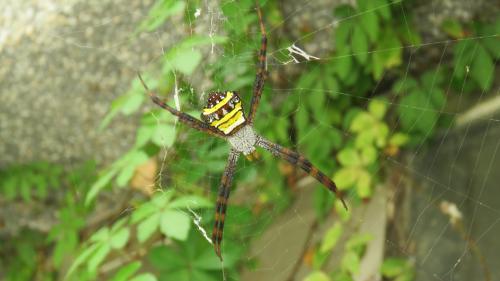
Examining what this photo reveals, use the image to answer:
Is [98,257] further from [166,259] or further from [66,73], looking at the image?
[66,73]

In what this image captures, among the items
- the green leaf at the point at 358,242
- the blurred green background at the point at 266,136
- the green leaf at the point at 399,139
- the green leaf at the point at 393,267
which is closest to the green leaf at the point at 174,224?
the blurred green background at the point at 266,136

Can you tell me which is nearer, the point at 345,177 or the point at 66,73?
the point at 345,177

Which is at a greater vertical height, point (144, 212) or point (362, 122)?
point (144, 212)

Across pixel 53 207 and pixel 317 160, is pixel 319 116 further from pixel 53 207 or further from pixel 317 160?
pixel 53 207

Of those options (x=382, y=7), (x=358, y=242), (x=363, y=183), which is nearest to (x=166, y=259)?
(x=358, y=242)

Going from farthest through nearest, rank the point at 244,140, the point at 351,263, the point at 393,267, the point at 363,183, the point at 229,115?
1. the point at 363,183
2. the point at 393,267
3. the point at 351,263
4. the point at 244,140
5. the point at 229,115

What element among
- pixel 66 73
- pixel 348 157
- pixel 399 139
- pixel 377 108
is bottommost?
pixel 399 139
